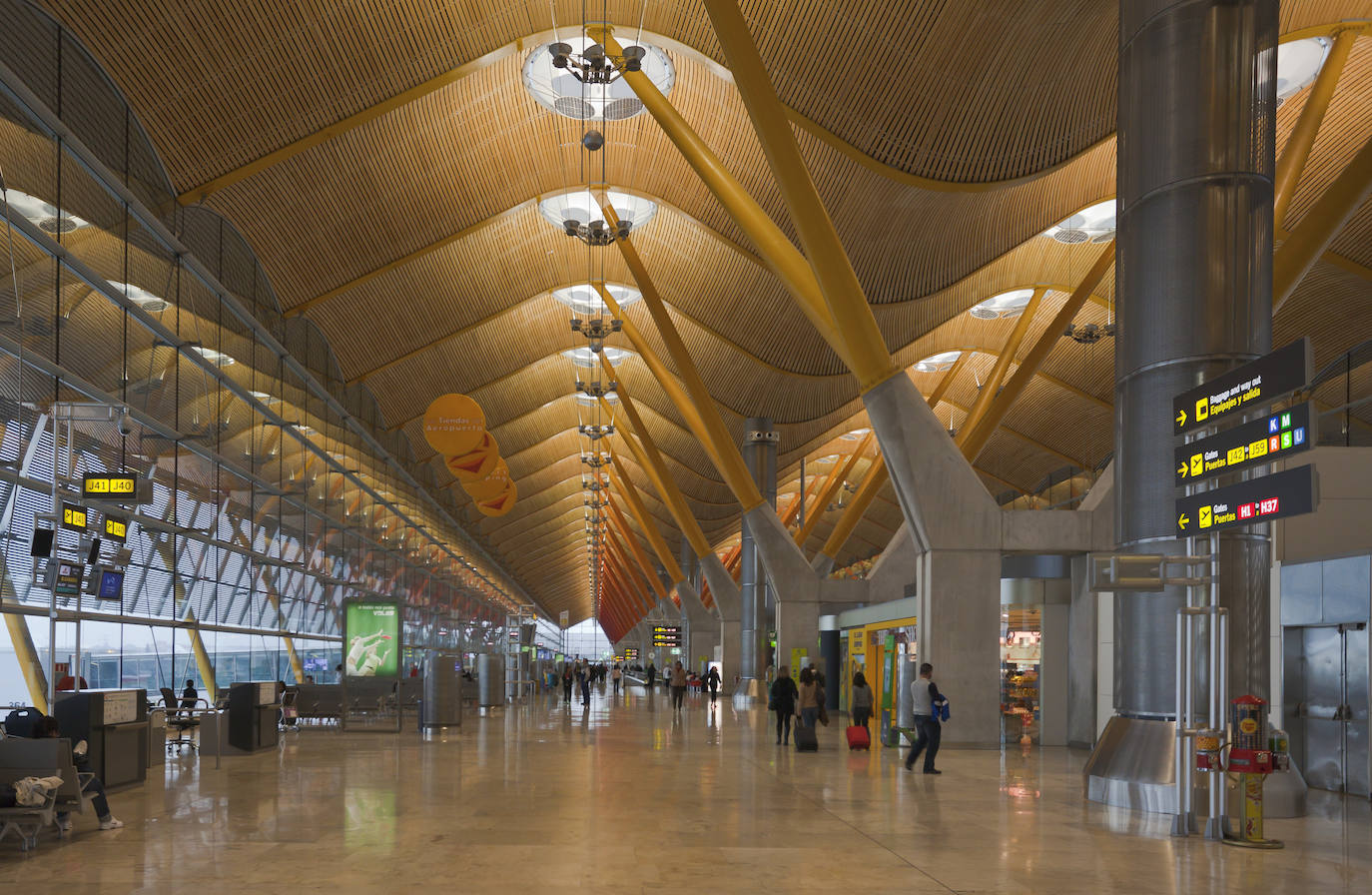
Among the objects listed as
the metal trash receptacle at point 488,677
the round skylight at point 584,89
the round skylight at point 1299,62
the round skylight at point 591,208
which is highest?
the round skylight at point 1299,62

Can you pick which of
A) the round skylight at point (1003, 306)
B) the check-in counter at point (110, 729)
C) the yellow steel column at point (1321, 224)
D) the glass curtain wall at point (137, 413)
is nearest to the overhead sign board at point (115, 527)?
the glass curtain wall at point (137, 413)

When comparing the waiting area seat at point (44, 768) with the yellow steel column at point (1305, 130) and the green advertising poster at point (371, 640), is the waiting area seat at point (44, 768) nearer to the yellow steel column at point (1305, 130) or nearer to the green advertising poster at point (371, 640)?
the green advertising poster at point (371, 640)

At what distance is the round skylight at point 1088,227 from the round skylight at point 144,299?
812 inches

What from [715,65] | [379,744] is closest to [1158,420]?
[715,65]

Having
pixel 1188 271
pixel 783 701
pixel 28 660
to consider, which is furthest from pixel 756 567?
pixel 1188 271

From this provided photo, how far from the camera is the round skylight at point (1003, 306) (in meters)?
40.2

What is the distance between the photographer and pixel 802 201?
60.7ft

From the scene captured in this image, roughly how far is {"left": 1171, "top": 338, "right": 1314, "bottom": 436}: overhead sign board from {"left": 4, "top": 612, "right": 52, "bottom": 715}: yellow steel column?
14.1 m

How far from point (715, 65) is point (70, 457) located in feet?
42.0

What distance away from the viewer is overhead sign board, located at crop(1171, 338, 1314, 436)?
10086 mm

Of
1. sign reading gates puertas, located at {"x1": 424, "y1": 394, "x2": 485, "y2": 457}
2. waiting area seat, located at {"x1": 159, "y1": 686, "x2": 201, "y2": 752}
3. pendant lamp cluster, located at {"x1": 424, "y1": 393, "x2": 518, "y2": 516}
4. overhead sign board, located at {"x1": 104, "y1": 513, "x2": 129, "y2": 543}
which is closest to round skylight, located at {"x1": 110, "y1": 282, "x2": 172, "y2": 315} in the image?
overhead sign board, located at {"x1": 104, "y1": 513, "x2": 129, "y2": 543}

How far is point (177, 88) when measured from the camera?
19734 millimetres

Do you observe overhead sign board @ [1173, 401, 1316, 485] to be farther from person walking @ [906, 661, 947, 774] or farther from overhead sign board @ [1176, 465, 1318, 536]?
person walking @ [906, 661, 947, 774]

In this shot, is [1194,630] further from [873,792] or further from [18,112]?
[18,112]
